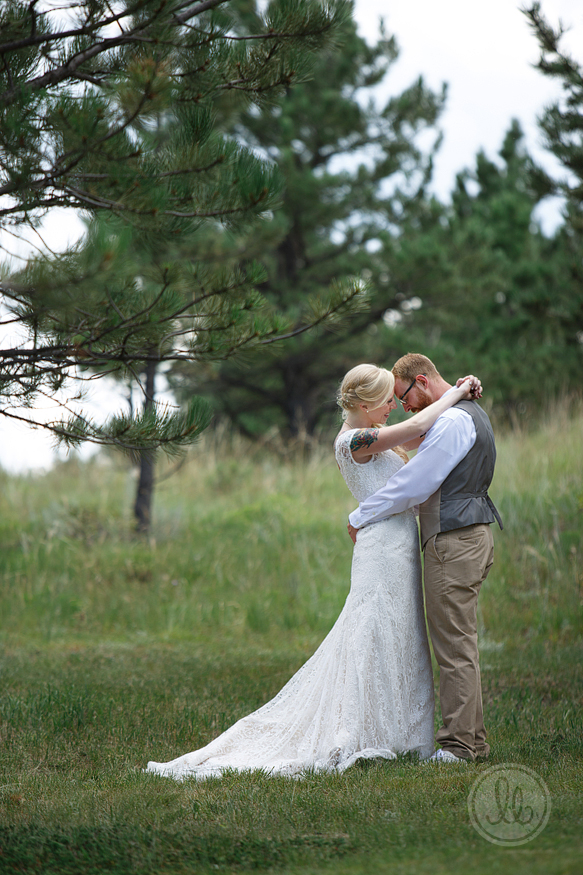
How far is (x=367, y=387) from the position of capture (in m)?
4.26

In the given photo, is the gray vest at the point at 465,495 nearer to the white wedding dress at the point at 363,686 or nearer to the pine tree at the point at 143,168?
the white wedding dress at the point at 363,686

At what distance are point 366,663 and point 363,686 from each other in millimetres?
118

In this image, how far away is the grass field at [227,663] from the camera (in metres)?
3.00

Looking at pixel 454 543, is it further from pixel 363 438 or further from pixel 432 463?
pixel 363 438

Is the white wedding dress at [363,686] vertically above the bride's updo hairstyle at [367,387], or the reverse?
the bride's updo hairstyle at [367,387]

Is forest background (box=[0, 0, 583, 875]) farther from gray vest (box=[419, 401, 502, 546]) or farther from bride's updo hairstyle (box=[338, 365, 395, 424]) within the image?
gray vest (box=[419, 401, 502, 546])

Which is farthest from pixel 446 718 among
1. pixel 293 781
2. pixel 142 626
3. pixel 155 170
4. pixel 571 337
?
pixel 571 337

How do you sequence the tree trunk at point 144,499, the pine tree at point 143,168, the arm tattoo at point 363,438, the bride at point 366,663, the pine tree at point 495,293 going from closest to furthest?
1. the pine tree at point 143,168
2. the bride at point 366,663
3. the arm tattoo at point 363,438
4. the tree trunk at point 144,499
5. the pine tree at point 495,293

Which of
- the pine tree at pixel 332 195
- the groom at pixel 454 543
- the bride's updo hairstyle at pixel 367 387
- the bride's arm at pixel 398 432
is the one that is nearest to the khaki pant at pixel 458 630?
the groom at pixel 454 543

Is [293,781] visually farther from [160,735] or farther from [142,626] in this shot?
[142,626]

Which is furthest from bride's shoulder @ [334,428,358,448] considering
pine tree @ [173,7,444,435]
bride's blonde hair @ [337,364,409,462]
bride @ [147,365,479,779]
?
pine tree @ [173,7,444,435]

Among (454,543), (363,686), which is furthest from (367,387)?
(363,686)

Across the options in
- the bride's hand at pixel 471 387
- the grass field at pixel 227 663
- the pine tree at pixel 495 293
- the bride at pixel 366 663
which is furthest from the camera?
the pine tree at pixel 495 293

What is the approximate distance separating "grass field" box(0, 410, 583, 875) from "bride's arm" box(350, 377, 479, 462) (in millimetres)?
1629
